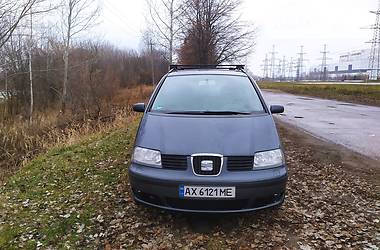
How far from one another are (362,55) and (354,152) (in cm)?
9157

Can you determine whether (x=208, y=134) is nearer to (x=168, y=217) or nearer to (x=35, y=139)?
(x=168, y=217)

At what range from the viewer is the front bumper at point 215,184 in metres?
3.21

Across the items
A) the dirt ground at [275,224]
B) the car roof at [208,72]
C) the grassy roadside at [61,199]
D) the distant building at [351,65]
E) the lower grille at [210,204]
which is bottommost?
the grassy roadside at [61,199]

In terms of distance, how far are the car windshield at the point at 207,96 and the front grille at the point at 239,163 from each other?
3.02 feet

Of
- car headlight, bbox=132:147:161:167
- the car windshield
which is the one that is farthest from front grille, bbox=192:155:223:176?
the car windshield

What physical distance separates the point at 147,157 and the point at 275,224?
157 cm

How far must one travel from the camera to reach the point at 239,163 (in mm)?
3307

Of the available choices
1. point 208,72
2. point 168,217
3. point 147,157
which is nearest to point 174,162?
point 147,157

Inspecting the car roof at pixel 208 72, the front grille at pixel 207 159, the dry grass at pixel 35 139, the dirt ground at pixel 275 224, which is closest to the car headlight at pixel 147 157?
the front grille at pixel 207 159

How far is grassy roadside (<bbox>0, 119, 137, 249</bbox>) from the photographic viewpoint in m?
3.43

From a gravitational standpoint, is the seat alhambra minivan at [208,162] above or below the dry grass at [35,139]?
above

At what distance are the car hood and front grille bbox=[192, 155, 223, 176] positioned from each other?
2.5 inches

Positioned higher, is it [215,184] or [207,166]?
[207,166]

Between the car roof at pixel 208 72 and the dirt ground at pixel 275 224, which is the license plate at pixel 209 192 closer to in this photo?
the dirt ground at pixel 275 224
